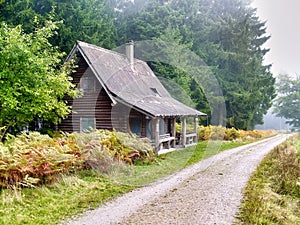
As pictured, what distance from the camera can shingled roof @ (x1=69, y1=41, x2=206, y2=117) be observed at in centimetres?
1427

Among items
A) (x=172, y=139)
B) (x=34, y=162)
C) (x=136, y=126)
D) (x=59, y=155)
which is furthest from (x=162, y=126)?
(x=34, y=162)

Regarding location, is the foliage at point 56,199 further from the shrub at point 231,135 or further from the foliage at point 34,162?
the shrub at point 231,135

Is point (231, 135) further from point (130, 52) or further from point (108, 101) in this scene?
point (108, 101)

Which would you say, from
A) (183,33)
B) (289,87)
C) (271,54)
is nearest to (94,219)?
(183,33)

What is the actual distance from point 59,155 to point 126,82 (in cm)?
899

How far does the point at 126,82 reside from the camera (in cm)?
1658

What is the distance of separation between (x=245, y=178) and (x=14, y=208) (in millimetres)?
6489

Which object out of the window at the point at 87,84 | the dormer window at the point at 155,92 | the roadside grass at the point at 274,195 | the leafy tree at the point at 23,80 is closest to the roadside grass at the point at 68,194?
the roadside grass at the point at 274,195

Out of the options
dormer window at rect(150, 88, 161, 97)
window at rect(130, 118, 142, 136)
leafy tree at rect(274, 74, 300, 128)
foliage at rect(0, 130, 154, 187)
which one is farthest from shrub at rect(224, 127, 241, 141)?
leafy tree at rect(274, 74, 300, 128)

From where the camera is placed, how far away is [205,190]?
782 cm

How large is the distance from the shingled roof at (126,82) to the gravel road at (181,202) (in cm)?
477

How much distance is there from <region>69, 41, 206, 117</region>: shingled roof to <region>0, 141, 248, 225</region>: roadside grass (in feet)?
14.5

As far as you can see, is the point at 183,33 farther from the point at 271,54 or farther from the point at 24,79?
the point at 24,79

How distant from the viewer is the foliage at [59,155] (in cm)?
703
